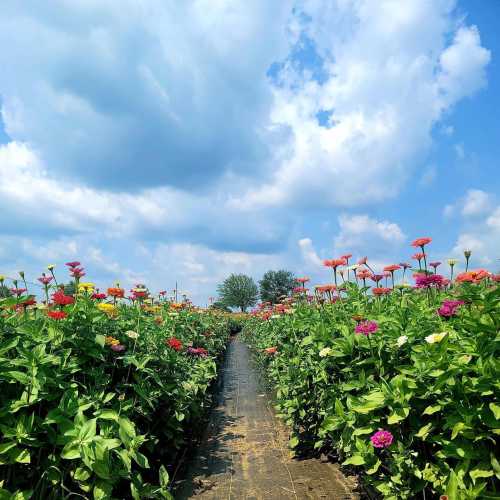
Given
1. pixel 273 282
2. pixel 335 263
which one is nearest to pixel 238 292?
pixel 273 282

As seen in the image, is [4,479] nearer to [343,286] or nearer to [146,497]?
[146,497]

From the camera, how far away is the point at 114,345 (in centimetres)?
281

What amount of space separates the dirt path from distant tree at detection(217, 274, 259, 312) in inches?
1798

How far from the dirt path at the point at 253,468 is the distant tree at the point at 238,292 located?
45664 mm

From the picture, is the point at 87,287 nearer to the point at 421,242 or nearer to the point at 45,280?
the point at 45,280

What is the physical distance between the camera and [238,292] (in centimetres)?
5134

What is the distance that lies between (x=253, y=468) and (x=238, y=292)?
47807mm

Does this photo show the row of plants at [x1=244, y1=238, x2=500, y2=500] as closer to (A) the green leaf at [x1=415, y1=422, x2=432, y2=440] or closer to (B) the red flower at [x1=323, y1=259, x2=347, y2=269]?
Result: (A) the green leaf at [x1=415, y1=422, x2=432, y2=440]

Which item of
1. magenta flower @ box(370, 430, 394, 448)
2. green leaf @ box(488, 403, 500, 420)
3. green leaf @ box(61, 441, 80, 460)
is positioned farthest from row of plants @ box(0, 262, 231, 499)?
green leaf @ box(488, 403, 500, 420)

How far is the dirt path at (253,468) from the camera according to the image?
3.18 meters

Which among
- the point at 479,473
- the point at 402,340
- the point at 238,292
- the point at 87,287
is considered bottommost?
the point at 479,473

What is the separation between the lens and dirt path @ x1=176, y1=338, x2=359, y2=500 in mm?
3182

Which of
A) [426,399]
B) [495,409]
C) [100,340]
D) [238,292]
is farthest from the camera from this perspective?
[238,292]

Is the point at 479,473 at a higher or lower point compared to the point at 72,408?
lower
